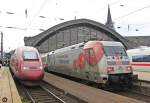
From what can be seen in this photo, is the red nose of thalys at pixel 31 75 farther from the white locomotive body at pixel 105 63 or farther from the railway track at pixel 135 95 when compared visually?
the railway track at pixel 135 95

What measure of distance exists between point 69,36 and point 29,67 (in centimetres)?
6840

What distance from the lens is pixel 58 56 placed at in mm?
35969

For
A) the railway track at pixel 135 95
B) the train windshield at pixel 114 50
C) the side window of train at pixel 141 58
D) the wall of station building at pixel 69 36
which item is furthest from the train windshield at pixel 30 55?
the wall of station building at pixel 69 36

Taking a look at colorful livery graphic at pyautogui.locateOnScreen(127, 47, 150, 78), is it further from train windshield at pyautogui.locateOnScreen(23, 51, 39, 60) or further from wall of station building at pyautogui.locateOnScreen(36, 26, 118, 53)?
wall of station building at pyautogui.locateOnScreen(36, 26, 118, 53)

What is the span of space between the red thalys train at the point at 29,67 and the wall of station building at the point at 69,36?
65.4 m

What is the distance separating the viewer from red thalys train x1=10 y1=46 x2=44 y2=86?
2109 centimetres

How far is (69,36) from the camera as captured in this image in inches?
3524

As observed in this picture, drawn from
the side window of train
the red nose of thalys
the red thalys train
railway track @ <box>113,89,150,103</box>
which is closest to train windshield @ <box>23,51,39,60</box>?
the red thalys train

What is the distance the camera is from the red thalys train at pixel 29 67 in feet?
69.2

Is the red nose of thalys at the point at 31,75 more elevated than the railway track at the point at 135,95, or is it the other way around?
the red nose of thalys at the point at 31,75

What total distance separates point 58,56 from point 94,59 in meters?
14.9

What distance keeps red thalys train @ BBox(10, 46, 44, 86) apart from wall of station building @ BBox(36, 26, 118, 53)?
2574 inches

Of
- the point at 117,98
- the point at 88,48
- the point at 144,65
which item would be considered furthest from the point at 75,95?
the point at 144,65

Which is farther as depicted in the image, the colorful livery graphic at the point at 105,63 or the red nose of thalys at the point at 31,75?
the red nose of thalys at the point at 31,75
